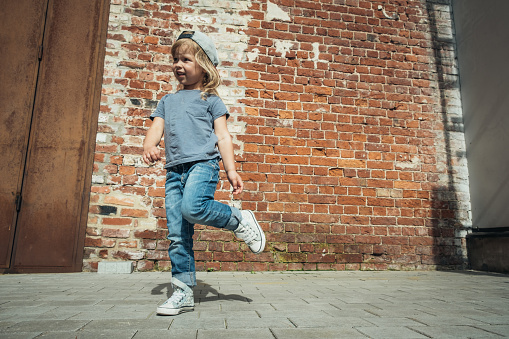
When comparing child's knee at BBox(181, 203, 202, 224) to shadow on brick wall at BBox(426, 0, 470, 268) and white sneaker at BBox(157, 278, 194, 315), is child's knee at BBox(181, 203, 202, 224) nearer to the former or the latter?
white sneaker at BBox(157, 278, 194, 315)

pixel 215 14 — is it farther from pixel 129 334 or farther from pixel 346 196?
pixel 129 334

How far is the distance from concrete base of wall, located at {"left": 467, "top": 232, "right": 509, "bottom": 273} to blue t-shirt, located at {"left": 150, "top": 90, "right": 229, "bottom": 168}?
3172 mm

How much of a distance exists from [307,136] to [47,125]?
264cm

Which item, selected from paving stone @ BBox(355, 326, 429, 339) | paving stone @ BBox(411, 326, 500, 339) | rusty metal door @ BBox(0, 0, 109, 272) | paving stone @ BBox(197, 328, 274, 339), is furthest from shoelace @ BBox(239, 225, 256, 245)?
rusty metal door @ BBox(0, 0, 109, 272)

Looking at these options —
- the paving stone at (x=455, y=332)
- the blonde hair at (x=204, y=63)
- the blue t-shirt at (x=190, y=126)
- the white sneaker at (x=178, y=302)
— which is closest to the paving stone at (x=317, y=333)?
the paving stone at (x=455, y=332)

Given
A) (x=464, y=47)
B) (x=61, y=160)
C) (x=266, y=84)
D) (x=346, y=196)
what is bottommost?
(x=346, y=196)

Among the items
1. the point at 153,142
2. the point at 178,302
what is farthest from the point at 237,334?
the point at 153,142

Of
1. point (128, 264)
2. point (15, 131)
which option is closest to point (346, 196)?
point (128, 264)

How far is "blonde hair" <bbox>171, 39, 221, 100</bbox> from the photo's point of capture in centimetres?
187

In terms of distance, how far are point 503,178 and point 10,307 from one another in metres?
4.23

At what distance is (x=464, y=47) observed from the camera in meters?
3.98

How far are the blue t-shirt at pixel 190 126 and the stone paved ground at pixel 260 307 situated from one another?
0.80 m

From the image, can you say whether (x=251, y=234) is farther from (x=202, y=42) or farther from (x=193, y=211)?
(x=202, y=42)

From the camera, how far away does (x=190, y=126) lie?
183 centimetres
